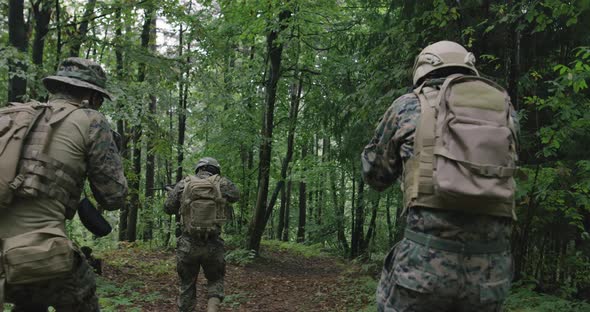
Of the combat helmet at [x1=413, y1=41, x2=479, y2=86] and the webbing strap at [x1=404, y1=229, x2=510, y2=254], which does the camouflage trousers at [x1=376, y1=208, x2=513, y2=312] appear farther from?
the combat helmet at [x1=413, y1=41, x2=479, y2=86]

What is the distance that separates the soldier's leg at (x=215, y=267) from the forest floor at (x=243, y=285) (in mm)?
1312

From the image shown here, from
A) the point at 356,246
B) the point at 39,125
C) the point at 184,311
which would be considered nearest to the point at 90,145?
the point at 39,125

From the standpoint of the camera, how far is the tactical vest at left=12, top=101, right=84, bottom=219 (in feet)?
9.27

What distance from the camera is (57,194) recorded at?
2936mm

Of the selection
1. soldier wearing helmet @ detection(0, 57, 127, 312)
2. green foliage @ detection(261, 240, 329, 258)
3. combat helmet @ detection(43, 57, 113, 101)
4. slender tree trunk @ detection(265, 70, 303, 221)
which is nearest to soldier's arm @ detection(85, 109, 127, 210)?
soldier wearing helmet @ detection(0, 57, 127, 312)

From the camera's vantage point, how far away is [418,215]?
2432 mm

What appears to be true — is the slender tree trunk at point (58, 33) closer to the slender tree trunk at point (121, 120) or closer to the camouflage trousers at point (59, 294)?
the slender tree trunk at point (121, 120)

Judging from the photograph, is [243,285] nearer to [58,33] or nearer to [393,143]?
[58,33]

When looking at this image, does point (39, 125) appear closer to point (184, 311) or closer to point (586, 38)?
point (184, 311)

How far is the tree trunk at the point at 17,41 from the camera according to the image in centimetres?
736

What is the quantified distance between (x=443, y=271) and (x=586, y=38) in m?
5.92

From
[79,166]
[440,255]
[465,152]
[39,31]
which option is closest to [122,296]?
[39,31]

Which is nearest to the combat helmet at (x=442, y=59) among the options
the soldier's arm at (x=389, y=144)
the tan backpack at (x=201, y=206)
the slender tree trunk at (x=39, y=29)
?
the soldier's arm at (x=389, y=144)

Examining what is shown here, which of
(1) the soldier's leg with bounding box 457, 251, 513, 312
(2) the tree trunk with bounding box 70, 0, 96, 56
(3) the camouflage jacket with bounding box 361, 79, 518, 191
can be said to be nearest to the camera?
(1) the soldier's leg with bounding box 457, 251, 513, 312
